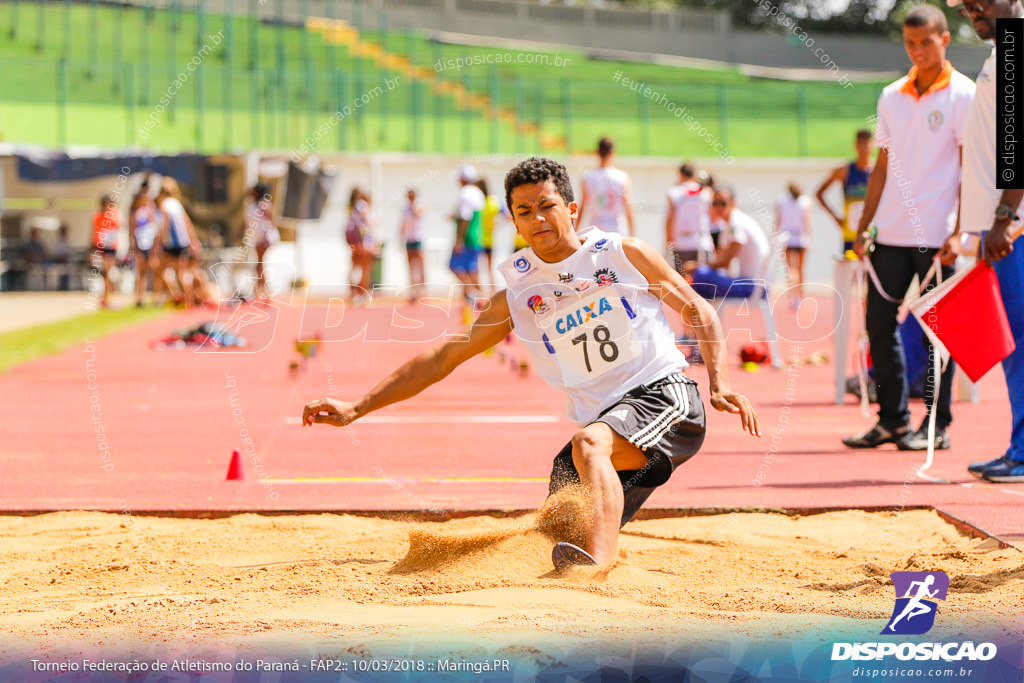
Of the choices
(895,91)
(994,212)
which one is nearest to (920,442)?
(994,212)

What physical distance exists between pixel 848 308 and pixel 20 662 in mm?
7634

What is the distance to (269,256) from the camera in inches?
1118

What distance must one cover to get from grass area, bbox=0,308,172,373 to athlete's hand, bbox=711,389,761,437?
995 centimetres

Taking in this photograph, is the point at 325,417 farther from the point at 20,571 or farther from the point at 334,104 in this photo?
the point at 334,104

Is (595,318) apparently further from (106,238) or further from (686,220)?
(106,238)

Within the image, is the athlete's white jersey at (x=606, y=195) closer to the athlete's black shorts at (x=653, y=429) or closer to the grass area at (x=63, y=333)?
the grass area at (x=63, y=333)

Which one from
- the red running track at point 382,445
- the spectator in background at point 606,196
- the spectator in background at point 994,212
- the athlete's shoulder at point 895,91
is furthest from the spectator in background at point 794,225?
the spectator in background at point 994,212

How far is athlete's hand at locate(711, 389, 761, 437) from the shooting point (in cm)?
397

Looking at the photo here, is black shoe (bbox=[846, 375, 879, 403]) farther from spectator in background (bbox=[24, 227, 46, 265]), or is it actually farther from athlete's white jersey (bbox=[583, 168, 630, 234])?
spectator in background (bbox=[24, 227, 46, 265])

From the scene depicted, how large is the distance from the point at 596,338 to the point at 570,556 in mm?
868

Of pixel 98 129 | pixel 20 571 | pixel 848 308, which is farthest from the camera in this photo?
pixel 98 129

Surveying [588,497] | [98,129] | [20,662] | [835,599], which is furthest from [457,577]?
[98,129]

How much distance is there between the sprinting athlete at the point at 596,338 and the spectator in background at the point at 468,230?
1329cm

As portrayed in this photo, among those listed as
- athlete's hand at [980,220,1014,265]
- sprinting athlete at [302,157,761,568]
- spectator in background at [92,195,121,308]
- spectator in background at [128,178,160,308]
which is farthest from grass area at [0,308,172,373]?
athlete's hand at [980,220,1014,265]
